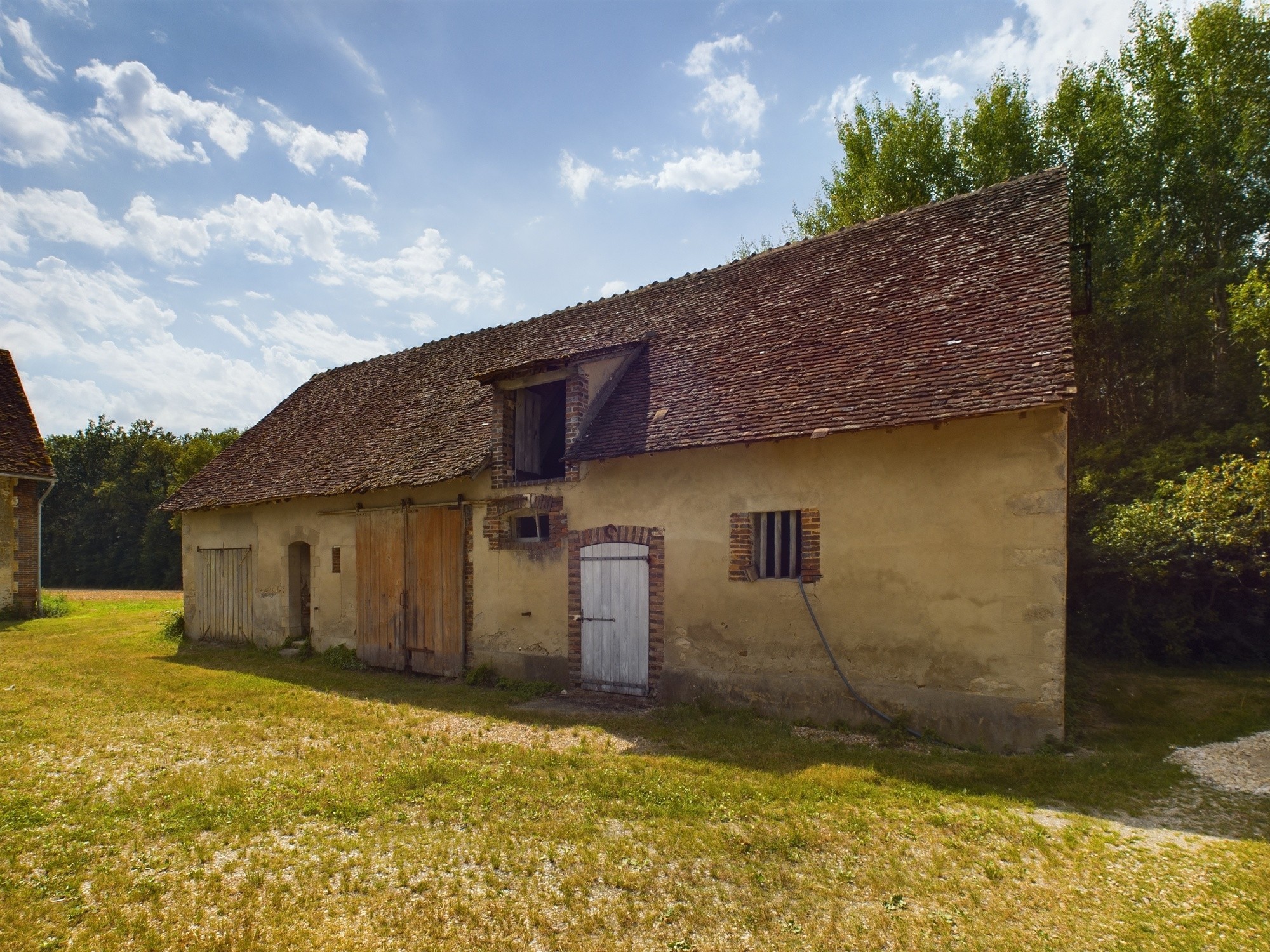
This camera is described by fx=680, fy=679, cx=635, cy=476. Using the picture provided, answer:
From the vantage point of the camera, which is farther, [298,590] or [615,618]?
[298,590]

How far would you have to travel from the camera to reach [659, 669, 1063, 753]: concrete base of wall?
6895 mm

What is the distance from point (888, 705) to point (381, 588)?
8.81m

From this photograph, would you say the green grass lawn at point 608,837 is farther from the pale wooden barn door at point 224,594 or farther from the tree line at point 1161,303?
the pale wooden barn door at point 224,594

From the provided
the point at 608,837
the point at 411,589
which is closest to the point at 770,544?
the point at 608,837

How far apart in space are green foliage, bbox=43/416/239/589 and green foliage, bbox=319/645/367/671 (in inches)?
1294

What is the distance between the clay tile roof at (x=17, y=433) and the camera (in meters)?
18.6

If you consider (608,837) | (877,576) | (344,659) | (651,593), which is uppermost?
(877,576)

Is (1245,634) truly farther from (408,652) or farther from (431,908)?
(408,652)

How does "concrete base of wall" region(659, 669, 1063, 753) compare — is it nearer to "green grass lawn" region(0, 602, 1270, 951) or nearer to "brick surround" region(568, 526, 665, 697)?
"brick surround" region(568, 526, 665, 697)

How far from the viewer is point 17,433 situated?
19.5 metres


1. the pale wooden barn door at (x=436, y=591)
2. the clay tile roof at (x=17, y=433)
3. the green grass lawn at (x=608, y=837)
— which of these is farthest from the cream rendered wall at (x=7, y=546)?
the pale wooden barn door at (x=436, y=591)

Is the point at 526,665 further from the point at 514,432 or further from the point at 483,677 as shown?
the point at 514,432

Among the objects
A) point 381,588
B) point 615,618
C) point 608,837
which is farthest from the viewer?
point 381,588

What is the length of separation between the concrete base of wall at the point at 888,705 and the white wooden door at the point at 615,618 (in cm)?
56
